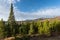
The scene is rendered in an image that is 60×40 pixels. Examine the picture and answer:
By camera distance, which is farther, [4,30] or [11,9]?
[11,9]

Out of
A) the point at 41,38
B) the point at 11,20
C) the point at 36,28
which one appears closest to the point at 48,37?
the point at 41,38

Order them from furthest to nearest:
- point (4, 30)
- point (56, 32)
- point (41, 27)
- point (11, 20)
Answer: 1. point (56, 32)
2. point (41, 27)
3. point (11, 20)
4. point (4, 30)

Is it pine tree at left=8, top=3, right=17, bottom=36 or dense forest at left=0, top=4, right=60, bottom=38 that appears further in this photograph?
pine tree at left=8, top=3, right=17, bottom=36

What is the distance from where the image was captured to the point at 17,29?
100125 millimetres

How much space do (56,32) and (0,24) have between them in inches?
1513

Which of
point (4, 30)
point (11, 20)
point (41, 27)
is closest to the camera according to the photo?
point (4, 30)

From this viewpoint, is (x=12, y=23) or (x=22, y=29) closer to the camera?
(x=12, y=23)

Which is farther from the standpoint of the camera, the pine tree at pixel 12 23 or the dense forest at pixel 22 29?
the pine tree at pixel 12 23

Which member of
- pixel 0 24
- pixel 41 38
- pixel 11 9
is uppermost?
pixel 11 9

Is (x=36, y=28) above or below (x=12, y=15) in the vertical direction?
below

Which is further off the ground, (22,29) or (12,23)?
(12,23)

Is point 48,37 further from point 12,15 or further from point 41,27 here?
point 12,15

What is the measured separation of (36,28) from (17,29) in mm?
13625

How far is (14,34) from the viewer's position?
309 ft
